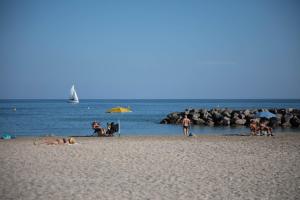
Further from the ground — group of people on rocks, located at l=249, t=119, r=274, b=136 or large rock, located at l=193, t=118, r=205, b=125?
group of people on rocks, located at l=249, t=119, r=274, b=136

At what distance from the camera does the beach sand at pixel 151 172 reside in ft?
29.8

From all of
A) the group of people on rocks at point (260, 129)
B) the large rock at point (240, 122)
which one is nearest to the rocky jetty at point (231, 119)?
the large rock at point (240, 122)

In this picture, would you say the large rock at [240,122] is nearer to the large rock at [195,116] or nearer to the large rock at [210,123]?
the large rock at [210,123]

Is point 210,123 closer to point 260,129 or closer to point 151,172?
point 260,129

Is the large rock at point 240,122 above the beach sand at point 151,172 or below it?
below

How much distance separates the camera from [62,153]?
15.8 metres

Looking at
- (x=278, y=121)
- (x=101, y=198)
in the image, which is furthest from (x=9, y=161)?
(x=278, y=121)

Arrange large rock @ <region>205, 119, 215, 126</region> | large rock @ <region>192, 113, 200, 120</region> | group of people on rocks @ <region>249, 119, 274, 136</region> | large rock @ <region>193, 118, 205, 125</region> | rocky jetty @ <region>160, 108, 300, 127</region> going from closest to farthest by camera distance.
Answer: group of people on rocks @ <region>249, 119, 274, 136</region>, rocky jetty @ <region>160, 108, 300, 127</region>, large rock @ <region>205, 119, 215, 126</region>, large rock @ <region>193, 118, 205, 125</region>, large rock @ <region>192, 113, 200, 120</region>

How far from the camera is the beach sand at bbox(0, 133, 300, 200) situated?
907 cm

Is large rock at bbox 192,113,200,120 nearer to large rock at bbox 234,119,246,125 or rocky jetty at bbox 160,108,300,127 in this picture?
rocky jetty at bbox 160,108,300,127

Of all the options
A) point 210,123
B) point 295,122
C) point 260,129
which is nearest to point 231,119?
point 210,123

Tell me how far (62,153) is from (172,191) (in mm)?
7733

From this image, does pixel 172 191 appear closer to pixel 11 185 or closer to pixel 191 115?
pixel 11 185

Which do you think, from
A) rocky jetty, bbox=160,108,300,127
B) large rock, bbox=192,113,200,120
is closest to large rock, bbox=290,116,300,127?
rocky jetty, bbox=160,108,300,127
